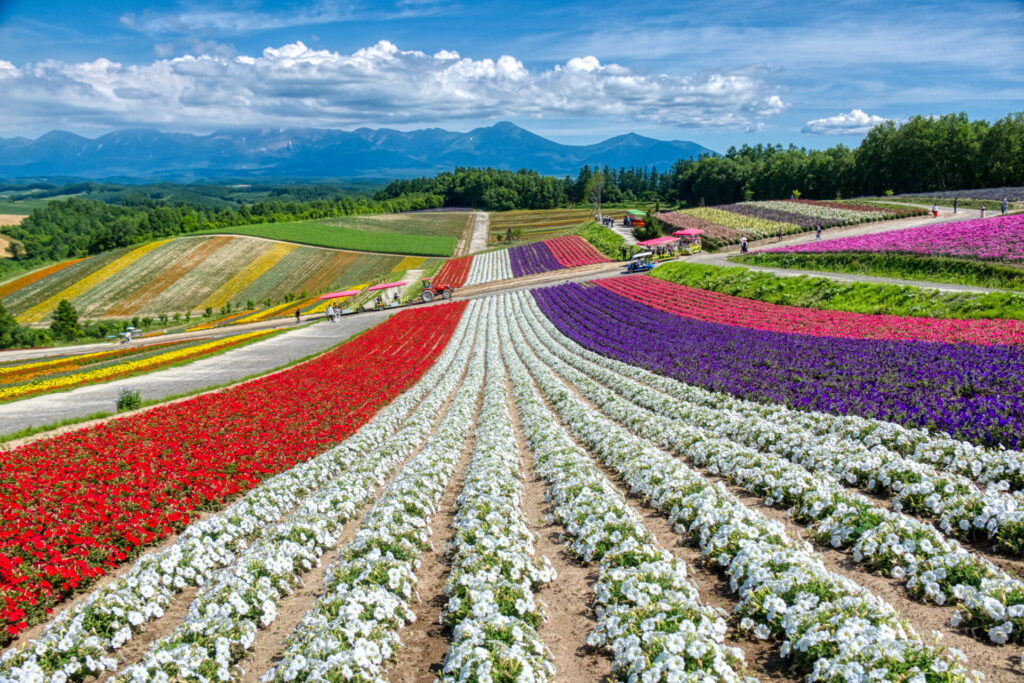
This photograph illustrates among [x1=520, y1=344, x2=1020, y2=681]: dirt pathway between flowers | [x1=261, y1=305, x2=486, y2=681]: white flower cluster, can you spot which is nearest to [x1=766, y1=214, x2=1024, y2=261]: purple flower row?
[x1=520, y1=344, x2=1020, y2=681]: dirt pathway between flowers

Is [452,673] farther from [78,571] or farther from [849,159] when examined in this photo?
[849,159]

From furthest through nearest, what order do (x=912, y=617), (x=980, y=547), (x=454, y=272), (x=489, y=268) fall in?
(x=454, y=272) → (x=489, y=268) → (x=980, y=547) → (x=912, y=617)

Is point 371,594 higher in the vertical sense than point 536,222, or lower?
lower

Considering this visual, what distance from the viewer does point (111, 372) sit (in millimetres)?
32000

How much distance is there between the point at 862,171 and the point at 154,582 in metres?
127

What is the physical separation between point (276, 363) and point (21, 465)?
813 inches

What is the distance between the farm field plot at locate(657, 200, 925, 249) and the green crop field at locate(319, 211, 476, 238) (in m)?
53.1

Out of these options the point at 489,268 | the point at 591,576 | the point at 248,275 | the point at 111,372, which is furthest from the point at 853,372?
the point at 248,275

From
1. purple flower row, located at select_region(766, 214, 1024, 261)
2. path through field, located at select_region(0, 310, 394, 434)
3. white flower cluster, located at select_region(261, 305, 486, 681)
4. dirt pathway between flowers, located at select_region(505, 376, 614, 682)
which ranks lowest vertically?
path through field, located at select_region(0, 310, 394, 434)

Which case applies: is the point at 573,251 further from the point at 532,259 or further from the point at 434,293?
the point at 434,293

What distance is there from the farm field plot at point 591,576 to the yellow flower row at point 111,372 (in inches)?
900

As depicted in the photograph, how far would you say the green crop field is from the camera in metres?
122

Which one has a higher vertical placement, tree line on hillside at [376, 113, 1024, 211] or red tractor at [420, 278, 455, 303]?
tree line on hillside at [376, 113, 1024, 211]

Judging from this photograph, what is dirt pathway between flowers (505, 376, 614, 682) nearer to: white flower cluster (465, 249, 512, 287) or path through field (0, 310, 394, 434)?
path through field (0, 310, 394, 434)
